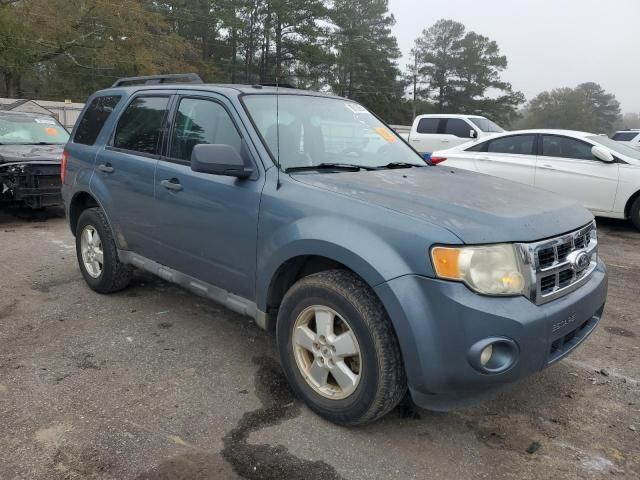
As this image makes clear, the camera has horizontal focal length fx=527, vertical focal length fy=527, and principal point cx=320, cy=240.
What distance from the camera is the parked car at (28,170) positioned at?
771 centimetres

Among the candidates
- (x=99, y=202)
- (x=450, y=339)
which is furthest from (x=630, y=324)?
(x=99, y=202)

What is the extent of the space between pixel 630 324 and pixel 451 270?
289cm

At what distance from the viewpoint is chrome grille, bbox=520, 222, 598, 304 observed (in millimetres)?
2480

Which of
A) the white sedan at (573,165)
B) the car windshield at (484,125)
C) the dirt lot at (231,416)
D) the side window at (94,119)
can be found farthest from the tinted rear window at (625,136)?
the side window at (94,119)

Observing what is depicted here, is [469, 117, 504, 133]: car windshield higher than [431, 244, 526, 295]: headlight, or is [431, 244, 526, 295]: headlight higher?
[469, 117, 504, 133]: car windshield

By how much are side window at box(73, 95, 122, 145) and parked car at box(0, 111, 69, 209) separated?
10.9 ft

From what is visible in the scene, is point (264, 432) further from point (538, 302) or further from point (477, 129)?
point (477, 129)

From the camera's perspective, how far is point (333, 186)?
2.92 m

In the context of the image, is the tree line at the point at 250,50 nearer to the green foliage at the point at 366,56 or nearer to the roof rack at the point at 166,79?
the green foliage at the point at 366,56

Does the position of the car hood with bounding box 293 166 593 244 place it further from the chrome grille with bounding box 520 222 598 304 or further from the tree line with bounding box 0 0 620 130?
the tree line with bounding box 0 0 620 130

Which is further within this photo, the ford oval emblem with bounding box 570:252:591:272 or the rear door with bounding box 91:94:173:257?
the rear door with bounding box 91:94:173:257


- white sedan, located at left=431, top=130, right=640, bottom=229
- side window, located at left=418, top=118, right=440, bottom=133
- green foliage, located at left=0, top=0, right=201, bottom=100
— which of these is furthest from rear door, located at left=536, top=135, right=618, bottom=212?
green foliage, located at left=0, top=0, right=201, bottom=100

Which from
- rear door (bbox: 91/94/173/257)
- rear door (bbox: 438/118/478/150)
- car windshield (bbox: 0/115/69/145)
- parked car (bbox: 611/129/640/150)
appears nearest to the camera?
rear door (bbox: 91/94/173/257)

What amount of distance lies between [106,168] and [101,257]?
81cm
